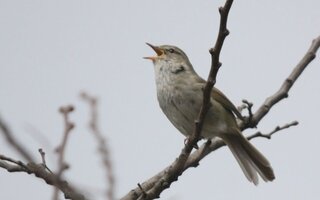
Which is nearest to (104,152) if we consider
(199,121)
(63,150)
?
(63,150)

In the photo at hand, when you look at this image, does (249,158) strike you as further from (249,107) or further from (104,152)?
(104,152)

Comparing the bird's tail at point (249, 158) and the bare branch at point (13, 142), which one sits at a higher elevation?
the bare branch at point (13, 142)

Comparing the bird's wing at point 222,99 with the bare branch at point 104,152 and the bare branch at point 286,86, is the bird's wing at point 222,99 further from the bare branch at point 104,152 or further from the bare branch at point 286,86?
the bare branch at point 104,152

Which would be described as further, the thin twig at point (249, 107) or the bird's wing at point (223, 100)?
the bird's wing at point (223, 100)

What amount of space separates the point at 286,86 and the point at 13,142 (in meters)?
3.16

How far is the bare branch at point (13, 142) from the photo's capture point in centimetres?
125

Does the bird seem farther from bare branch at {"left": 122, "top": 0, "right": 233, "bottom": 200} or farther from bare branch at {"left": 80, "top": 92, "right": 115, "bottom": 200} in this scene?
bare branch at {"left": 80, "top": 92, "right": 115, "bottom": 200}

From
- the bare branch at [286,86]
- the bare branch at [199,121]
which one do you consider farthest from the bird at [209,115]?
the bare branch at [199,121]

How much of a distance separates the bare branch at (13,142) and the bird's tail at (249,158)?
3902 millimetres

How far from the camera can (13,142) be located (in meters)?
1.26

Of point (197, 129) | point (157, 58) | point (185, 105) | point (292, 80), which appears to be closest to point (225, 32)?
point (197, 129)

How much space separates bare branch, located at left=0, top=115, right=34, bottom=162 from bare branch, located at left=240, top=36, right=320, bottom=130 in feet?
10.1

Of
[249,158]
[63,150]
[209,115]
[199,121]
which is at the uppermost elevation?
[63,150]

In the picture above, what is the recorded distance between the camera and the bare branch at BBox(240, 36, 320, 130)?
12.9 feet
